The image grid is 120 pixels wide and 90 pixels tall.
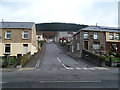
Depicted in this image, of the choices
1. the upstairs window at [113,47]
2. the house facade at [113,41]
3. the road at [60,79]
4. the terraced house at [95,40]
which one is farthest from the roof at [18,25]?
the road at [60,79]

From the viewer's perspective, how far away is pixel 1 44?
3594 centimetres

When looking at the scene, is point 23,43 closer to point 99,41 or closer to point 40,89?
point 99,41

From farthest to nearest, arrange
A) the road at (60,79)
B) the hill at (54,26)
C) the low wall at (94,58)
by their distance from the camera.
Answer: the hill at (54,26) → the low wall at (94,58) → the road at (60,79)

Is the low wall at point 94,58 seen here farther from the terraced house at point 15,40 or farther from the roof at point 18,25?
the roof at point 18,25

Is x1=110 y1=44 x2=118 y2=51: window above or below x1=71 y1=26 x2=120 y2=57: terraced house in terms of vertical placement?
below

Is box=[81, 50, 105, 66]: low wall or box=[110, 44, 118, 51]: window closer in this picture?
box=[81, 50, 105, 66]: low wall

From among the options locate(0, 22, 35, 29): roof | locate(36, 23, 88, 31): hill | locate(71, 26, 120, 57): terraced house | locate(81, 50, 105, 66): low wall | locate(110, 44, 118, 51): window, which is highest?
locate(36, 23, 88, 31): hill

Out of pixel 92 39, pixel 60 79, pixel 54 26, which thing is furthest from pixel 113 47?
pixel 54 26

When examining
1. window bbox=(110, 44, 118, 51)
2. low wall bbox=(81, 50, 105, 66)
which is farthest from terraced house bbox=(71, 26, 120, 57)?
low wall bbox=(81, 50, 105, 66)

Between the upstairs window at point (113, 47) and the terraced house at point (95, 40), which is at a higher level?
the terraced house at point (95, 40)

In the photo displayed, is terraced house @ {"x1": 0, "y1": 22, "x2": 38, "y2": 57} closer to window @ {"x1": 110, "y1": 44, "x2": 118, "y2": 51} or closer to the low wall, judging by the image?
the low wall

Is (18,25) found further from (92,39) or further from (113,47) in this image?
(113,47)

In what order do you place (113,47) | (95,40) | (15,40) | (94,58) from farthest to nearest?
(113,47)
(95,40)
(15,40)
(94,58)

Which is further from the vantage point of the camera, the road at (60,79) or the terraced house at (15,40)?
the terraced house at (15,40)
